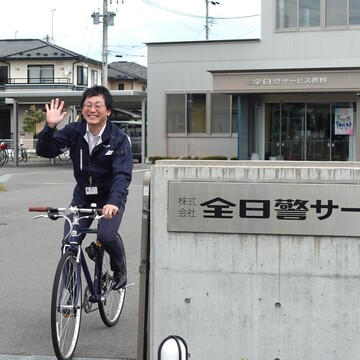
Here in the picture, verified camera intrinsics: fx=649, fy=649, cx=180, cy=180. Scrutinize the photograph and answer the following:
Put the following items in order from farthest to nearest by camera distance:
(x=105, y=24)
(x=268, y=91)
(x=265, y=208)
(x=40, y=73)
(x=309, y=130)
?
(x=40, y=73) < (x=105, y=24) < (x=309, y=130) < (x=268, y=91) < (x=265, y=208)

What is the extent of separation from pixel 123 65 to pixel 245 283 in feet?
237

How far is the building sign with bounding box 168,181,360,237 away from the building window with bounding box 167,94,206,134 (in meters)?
25.2

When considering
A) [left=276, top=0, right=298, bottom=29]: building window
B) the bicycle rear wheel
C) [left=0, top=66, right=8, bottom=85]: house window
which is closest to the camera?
the bicycle rear wheel

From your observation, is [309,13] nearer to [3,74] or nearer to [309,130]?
[309,130]

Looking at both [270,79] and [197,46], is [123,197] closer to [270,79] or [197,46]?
[270,79]

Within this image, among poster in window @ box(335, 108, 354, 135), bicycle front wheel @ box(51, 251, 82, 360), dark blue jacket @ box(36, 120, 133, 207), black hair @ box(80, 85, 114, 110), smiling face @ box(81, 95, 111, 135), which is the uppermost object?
poster in window @ box(335, 108, 354, 135)

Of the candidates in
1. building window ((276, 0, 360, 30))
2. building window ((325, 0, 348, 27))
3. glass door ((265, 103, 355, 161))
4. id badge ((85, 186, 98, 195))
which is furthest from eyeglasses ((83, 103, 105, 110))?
building window ((325, 0, 348, 27))

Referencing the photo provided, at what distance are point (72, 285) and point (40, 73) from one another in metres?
54.1

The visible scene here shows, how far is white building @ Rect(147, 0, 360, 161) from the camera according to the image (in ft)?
83.4

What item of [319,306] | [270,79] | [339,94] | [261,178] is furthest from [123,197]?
[339,94]

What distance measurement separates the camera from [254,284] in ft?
13.0

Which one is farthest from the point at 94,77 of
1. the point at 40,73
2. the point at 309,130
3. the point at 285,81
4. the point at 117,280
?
the point at 117,280

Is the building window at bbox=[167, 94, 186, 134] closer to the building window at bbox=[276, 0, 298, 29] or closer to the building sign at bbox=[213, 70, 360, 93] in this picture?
the building sign at bbox=[213, 70, 360, 93]

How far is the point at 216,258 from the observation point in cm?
399
